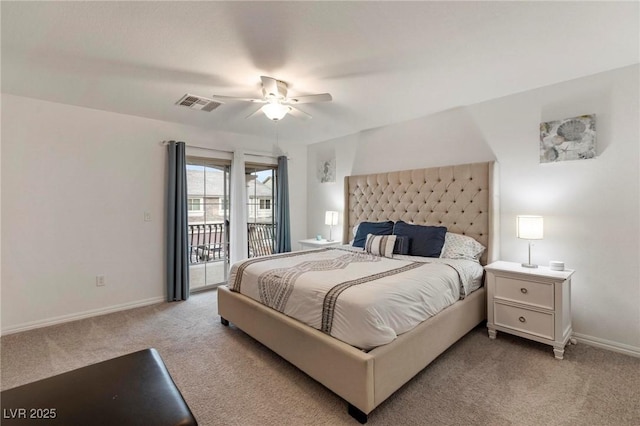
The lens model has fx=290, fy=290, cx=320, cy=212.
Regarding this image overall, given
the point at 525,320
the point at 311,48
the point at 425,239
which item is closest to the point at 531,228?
the point at 525,320

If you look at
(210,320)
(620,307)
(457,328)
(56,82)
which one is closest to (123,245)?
(210,320)

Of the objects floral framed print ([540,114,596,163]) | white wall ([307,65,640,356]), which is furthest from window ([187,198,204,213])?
floral framed print ([540,114,596,163])

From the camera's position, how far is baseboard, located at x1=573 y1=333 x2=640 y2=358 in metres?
2.45

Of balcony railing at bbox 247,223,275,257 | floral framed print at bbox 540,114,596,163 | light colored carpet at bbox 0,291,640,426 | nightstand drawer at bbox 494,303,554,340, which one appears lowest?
light colored carpet at bbox 0,291,640,426

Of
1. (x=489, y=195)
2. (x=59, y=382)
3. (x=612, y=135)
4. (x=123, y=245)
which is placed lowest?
(x=59, y=382)

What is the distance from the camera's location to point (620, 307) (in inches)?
99.2

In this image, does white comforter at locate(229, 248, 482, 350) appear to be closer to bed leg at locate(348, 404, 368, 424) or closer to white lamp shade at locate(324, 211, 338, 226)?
bed leg at locate(348, 404, 368, 424)

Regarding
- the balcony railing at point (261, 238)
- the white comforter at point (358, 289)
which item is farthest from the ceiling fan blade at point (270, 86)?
the balcony railing at point (261, 238)

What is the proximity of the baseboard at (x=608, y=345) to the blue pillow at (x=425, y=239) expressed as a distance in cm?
143

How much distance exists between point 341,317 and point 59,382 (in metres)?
1.51

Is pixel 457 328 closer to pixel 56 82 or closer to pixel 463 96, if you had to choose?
pixel 463 96

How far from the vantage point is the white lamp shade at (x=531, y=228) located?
2631mm

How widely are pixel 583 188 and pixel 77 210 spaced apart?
17.3 ft

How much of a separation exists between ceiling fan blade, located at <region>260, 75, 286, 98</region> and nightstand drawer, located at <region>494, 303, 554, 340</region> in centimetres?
282
